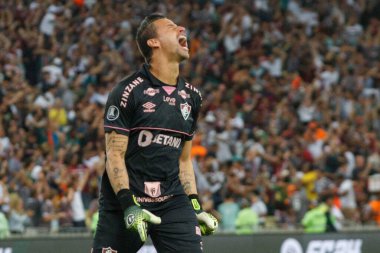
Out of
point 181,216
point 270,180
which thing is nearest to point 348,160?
point 270,180

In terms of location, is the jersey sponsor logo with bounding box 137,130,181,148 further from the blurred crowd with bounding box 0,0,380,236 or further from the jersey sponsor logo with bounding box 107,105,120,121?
the blurred crowd with bounding box 0,0,380,236

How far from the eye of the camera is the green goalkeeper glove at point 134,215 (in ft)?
21.3

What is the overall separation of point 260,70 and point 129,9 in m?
2.98

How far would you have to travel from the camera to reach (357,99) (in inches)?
818

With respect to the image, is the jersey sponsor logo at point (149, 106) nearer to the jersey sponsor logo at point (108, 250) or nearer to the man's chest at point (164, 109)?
the man's chest at point (164, 109)

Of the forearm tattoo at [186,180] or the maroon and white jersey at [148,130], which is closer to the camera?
the maroon and white jersey at [148,130]

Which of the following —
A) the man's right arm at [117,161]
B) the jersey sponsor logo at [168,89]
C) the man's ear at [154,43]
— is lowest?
the man's right arm at [117,161]

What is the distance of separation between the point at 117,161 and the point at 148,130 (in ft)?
1.01

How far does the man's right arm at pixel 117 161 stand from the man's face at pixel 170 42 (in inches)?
26.4

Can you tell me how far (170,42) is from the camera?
6988 millimetres

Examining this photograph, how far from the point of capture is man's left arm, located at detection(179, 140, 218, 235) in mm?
7148

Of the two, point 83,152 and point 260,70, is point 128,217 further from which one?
point 260,70

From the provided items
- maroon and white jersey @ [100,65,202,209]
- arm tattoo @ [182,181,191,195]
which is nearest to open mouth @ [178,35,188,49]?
maroon and white jersey @ [100,65,202,209]

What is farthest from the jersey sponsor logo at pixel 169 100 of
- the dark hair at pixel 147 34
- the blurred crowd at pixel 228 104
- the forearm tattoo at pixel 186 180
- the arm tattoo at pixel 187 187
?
the blurred crowd at pixel 228 104
